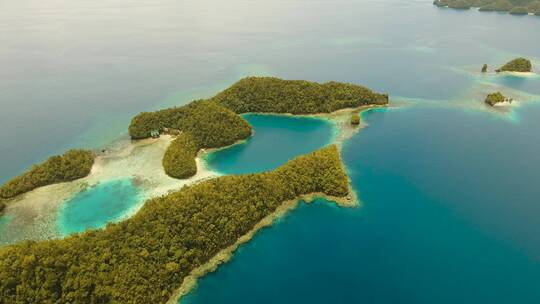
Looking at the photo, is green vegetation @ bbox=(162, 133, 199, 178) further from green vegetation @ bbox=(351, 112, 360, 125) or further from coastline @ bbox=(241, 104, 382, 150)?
green vegetation @ bbox=(351, 112, 360, 125)

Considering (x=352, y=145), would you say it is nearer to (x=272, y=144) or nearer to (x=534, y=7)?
(x=272, y=144)

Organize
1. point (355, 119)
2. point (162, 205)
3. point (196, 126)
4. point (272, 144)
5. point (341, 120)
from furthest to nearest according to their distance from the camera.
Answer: point (341, 120)
point (355, 119)
point (272, 144)
point (196, 126)
point (162, 205)

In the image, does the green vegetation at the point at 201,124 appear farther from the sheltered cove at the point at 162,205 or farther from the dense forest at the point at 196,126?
the sheltered cove at the point at 162,205

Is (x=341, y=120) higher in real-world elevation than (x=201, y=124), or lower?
lower

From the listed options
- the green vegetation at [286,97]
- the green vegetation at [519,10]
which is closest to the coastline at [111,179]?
the green vegetation at [286,97]

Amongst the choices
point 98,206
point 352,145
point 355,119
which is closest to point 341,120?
point 355,119

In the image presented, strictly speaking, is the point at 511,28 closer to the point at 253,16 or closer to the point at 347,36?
the point at 347,36
